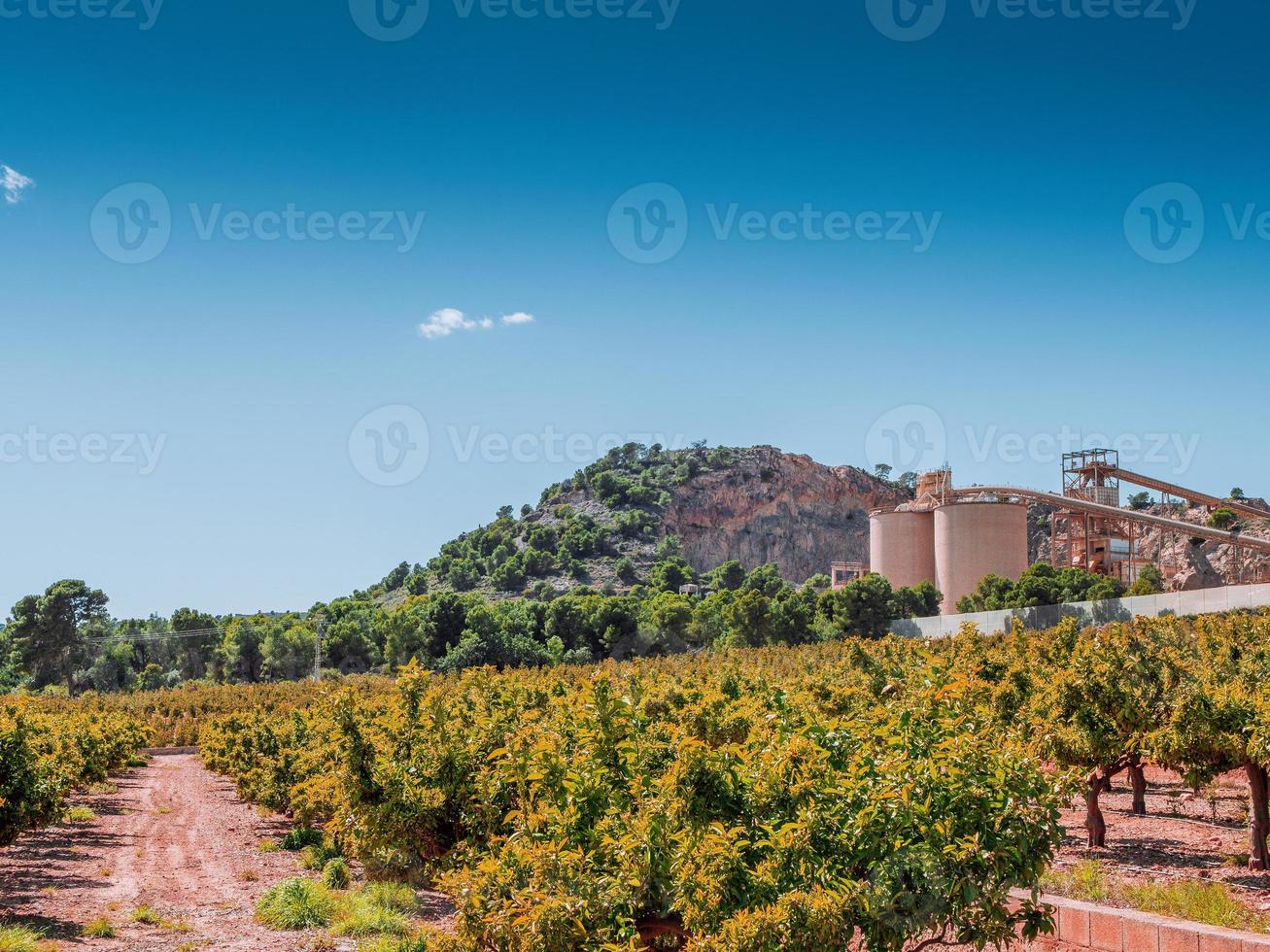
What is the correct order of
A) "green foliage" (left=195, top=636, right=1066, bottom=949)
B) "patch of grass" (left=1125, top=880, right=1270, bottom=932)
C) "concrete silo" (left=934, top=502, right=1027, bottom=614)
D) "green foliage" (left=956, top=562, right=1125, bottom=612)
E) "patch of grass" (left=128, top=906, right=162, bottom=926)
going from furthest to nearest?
"concrete silo" (left=934, top=502, right=1027, bottom=614) < "green foliage" (left=956, top=562, right=1125, bottom=612) < "patch of grass" (left=128, top=906, right=162, bottom=926) < "patch of grass" (left=1125, top=880, right=1270, bottom=932) < "green foliage" (left=195, top=636, right=1066, bottom=949)

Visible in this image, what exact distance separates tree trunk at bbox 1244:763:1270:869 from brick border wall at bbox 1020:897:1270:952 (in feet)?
17.3

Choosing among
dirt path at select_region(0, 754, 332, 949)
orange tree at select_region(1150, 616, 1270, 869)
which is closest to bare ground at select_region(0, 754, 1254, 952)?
dirt path at select_region(0, 754, 332, 949)

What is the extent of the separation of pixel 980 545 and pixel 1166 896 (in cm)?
6725

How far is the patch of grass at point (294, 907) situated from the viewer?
17359 millimetres

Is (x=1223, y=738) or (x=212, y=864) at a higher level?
(x=1223, y=738)

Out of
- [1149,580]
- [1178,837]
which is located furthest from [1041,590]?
[1178,837]

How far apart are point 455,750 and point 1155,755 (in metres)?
12.4

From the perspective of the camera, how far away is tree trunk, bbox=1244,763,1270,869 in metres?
16.2

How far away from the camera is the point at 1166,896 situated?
13.5 metres

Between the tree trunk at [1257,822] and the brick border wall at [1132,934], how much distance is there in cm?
528

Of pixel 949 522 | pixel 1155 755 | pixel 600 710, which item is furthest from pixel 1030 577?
pixel 600 710

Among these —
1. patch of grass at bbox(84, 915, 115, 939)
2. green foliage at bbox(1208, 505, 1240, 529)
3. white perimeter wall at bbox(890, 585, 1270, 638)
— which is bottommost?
patch of grass at bbox(84, 915, 115, 939)

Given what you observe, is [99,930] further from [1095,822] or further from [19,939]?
[1095,822]

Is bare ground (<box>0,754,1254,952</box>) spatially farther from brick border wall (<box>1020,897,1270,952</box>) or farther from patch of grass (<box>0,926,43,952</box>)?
brick border wall (<box>1020,897,1270,952</box>)
